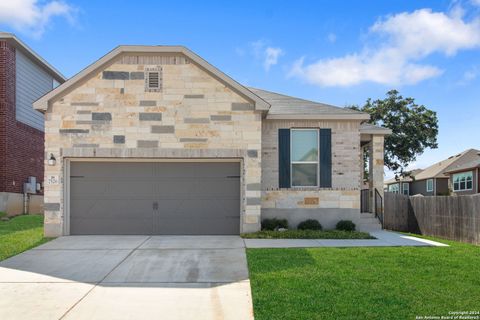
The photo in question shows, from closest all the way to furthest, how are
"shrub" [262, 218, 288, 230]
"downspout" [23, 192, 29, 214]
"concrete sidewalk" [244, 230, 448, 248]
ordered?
"concrete sidewalk" [244, 230, 448, 248] < "shrub" [262, 218, 288, 230] < "downspout" [23, 192, 29, 214]

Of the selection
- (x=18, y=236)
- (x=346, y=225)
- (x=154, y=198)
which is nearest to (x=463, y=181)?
(x=346, y=225)

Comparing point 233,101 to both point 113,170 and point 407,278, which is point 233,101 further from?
point 407,278

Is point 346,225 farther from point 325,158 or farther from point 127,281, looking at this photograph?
point 127,281

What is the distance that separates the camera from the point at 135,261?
900 cm

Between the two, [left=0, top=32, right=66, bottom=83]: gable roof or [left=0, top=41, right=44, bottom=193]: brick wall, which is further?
[left=0, top=32, right=66, bottom=83]: gable roof

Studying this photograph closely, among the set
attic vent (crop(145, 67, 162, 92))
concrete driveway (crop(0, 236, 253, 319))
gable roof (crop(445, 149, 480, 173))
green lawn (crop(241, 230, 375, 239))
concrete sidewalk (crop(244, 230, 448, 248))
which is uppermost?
attic vent (crop(145, 67, 162, 92))

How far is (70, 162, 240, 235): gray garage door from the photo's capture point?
503 inches

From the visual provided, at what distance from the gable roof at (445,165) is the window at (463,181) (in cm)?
168

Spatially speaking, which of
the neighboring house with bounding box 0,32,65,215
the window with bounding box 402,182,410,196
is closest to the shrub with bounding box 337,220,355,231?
the neighboring house with bounding box 0,32,65,215

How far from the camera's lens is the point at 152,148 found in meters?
12.5

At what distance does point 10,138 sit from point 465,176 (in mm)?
33614

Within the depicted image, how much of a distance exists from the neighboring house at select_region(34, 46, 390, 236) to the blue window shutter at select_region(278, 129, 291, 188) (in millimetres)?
695

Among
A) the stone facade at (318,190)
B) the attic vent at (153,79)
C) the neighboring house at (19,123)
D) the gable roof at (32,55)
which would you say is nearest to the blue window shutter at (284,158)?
the stone facade at (318,190)

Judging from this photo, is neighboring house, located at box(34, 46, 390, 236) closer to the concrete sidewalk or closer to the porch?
the concrete sidewalk
